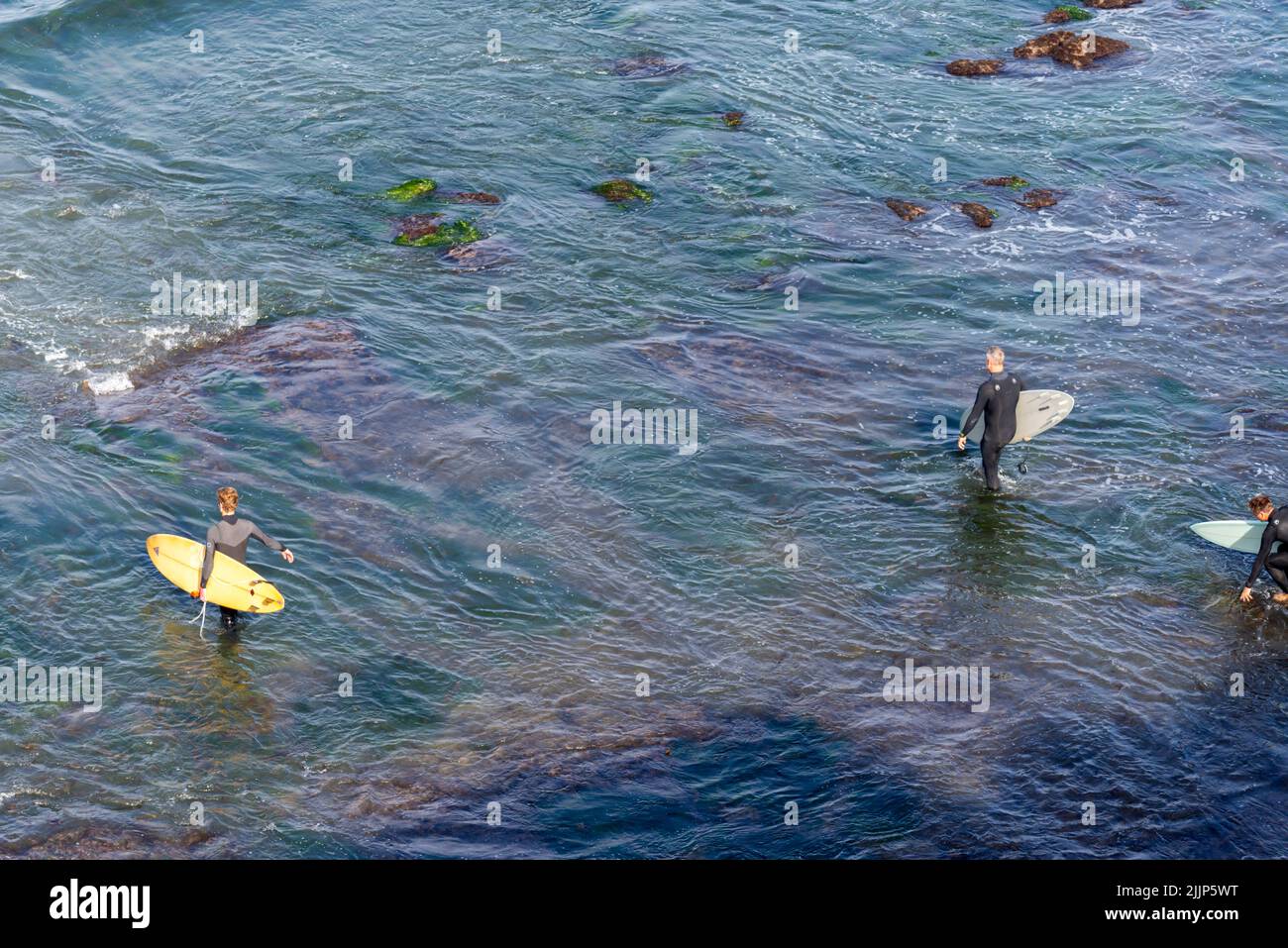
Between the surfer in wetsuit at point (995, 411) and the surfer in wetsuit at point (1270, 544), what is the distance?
4.07 meters

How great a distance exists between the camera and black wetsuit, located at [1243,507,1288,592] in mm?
18797

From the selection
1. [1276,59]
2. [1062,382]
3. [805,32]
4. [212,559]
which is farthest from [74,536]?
[1276,59]

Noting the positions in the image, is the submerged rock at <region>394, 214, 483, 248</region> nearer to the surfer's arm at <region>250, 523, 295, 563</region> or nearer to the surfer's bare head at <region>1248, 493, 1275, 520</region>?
the surfer's arm at <region>250, 523, 295, 563</region>

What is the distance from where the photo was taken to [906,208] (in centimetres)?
3127

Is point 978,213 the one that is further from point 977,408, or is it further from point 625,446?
point 625,446

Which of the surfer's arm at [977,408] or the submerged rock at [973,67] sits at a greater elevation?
the submerged rock at [973,67]

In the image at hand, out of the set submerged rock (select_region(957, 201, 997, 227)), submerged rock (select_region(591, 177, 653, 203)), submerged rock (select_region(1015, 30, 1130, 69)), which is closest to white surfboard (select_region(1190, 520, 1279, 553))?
submerged rock (select_region(957, 201, 997, 227))

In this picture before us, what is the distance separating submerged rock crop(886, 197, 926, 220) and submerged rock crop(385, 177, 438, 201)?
35.4ft

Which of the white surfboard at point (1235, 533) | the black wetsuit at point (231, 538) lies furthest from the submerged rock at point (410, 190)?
the white surfboard at point (1235, 533)

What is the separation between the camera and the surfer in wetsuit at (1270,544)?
1878cm

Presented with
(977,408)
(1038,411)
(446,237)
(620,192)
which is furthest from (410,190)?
(1038,411)

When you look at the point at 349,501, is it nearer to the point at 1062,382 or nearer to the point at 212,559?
the point at 212,559

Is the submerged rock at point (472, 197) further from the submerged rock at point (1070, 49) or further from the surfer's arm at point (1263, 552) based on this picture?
the surfer's arm at point (1263, 552)

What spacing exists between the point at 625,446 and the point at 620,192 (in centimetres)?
997
